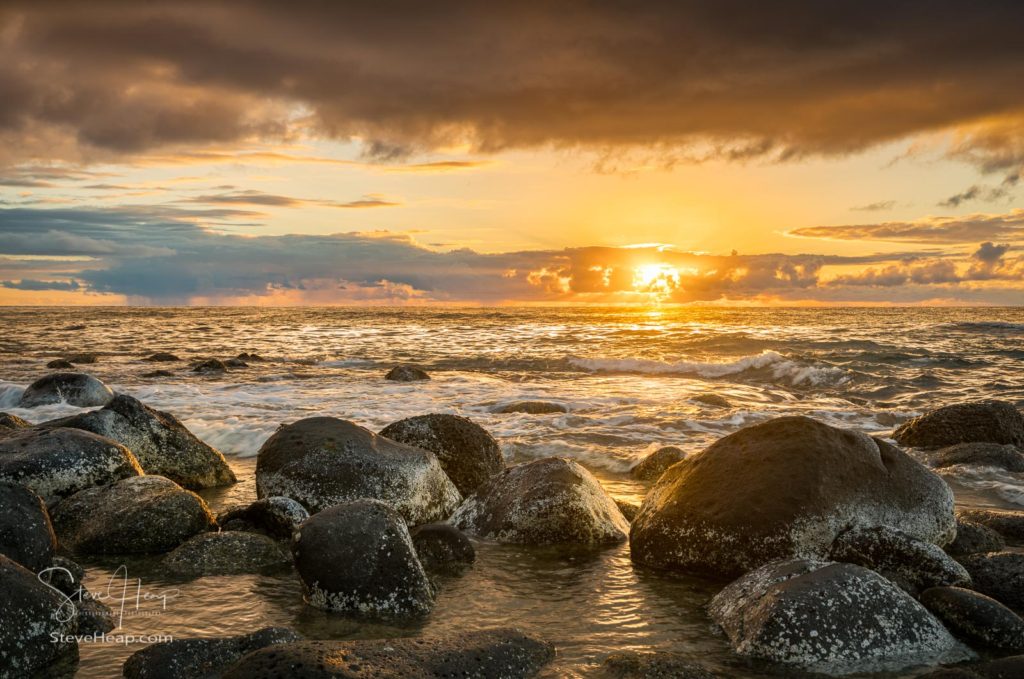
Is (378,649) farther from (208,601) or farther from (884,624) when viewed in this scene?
(884,624)

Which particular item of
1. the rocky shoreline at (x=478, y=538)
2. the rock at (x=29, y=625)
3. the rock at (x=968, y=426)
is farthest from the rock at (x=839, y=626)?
the rock at (x=968, y=426)

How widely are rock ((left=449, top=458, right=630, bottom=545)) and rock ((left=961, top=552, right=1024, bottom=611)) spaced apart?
2.94 m

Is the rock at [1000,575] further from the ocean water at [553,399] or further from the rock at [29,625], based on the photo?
the rock at [29,625]

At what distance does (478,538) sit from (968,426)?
9369mm

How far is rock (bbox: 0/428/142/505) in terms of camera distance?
7973 mm

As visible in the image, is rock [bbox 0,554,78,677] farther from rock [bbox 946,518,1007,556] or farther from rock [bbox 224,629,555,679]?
rock [bbox 946,518,1007,556]

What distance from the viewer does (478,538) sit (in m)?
7.52

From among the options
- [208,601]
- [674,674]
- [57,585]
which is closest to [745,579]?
[674,674]

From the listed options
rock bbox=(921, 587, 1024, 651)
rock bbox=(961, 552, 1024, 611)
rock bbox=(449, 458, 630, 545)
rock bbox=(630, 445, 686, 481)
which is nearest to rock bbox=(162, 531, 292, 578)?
A: rock bbox=(449, 458, 630, 545)

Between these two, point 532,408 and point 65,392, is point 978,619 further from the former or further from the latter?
point 65,392

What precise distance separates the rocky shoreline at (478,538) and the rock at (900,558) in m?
0.02

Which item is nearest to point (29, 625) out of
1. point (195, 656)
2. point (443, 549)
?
point (195, 656)

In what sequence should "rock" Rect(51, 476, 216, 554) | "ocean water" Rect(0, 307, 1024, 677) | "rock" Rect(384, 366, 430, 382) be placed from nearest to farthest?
1. "ocean water" Rect(0, 307, 1024, 677)
2. "rock" Rect(51, 476, 216, 554)
3. "rock" Rect(384, 366, 430, 382)

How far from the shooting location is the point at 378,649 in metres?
4.25
